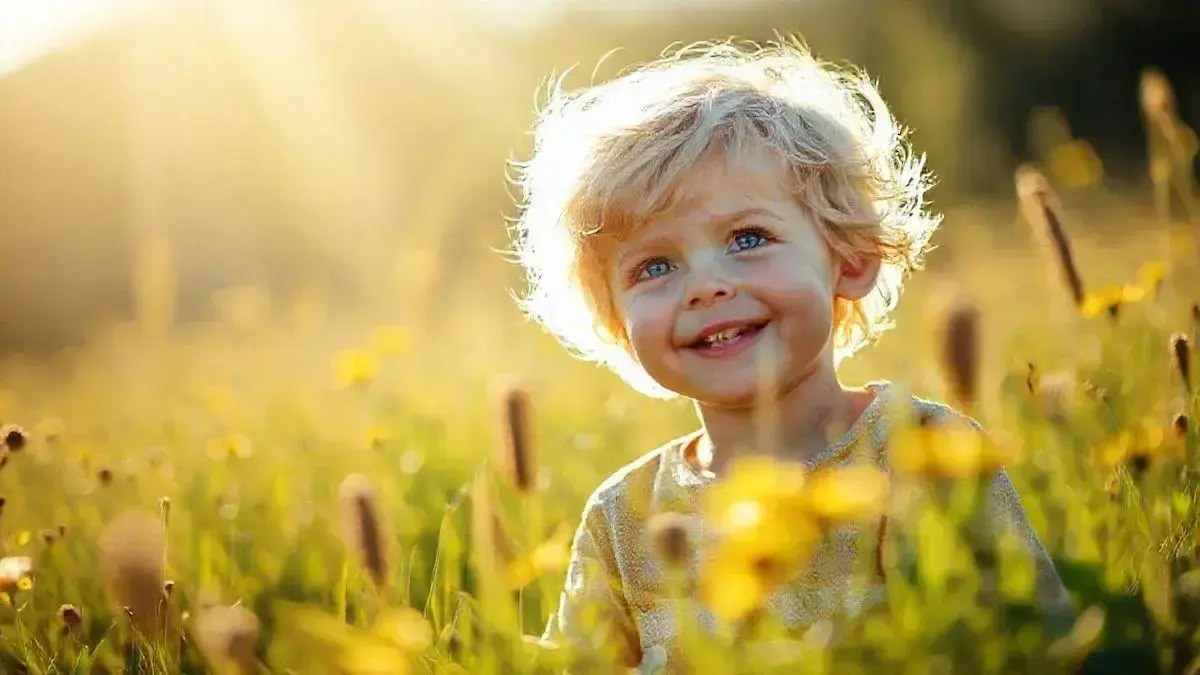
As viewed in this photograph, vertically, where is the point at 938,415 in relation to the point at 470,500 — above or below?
above

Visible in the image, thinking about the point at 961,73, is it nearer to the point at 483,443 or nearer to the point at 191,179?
the point at 483,443

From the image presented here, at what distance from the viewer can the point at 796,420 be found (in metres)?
2.02

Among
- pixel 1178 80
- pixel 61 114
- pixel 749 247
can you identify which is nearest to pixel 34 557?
pixel 749 247

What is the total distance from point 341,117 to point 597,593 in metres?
10.1

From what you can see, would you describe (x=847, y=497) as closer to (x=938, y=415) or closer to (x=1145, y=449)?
(x=1145, y=449)

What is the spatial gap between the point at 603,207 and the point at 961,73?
389cm

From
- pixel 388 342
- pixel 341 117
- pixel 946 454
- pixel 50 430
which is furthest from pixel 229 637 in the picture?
pixel 341 117

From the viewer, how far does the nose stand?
187 cm

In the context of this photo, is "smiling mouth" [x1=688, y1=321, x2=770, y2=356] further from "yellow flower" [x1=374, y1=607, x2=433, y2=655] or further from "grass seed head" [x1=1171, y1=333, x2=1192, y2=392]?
"yellow flower" [x1=374, y1=607, x2=433, y2=655]

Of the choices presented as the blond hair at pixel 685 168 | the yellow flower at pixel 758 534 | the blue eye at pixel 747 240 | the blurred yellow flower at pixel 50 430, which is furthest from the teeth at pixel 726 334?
the blurred yellow flower at pixel 50 430

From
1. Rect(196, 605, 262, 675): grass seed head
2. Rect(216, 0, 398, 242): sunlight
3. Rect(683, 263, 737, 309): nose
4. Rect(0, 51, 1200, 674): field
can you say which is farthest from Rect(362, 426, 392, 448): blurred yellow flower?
Rect(216, 0, 398, 242): sunlight

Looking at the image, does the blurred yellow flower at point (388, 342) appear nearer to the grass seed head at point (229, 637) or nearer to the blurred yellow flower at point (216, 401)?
the blurred yellow flower at point (216, 401)

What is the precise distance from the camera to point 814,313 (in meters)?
1.89

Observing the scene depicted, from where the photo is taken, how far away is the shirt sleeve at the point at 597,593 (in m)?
1.83
